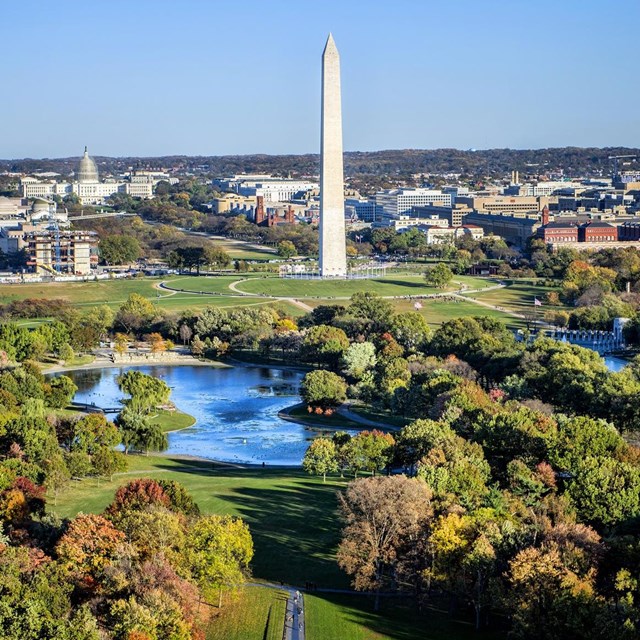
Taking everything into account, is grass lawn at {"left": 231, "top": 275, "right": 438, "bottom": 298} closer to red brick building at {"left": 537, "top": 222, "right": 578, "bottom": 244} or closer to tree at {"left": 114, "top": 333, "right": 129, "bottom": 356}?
tree at {"left": 114, "top": 333, "right": 129, "bottom": 356}

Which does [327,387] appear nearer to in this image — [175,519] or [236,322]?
[236,322]

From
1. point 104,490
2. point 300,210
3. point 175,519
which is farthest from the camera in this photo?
point 300,210

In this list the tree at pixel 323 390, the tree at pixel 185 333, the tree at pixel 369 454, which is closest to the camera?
the tree at pixel 369 454

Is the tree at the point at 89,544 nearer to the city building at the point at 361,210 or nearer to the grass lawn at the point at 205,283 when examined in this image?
the grass lawn at the point at 205,283

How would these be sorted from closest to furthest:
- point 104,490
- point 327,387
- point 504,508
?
1. point 504,508
2. point 104,490
3. point 327,387

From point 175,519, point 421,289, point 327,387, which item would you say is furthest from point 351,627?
point 421,289

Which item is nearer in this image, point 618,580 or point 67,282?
point 618,580

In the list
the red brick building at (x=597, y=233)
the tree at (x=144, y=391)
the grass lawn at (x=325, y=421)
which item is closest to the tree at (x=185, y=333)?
the tree at (x=144, y=391)
